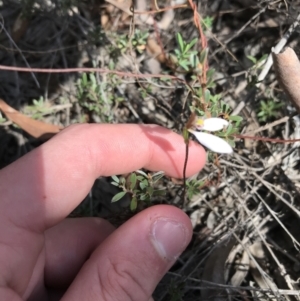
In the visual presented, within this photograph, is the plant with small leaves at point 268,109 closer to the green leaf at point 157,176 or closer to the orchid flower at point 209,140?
the green leaf at point 157,176

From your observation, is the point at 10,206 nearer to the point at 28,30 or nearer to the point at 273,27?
the point at 28,30

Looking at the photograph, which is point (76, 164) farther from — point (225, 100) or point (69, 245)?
point (225, 100)

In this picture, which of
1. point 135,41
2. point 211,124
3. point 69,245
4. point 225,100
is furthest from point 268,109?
point 69,245

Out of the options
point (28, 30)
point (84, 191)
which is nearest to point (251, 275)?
point (84, 191)

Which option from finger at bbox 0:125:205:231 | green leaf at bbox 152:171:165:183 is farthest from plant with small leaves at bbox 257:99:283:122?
green leaf at bbox 152:171:165:183

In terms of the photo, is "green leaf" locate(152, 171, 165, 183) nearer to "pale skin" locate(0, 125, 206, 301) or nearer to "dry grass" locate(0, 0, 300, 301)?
"pale skin" locate(0, 125, 206, 301)

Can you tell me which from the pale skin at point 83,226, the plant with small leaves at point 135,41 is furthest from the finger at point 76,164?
the plant with small leaves at point 135,41

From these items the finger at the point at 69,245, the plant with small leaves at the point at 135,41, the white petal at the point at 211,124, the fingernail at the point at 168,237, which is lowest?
the finger at the point at 69,245
